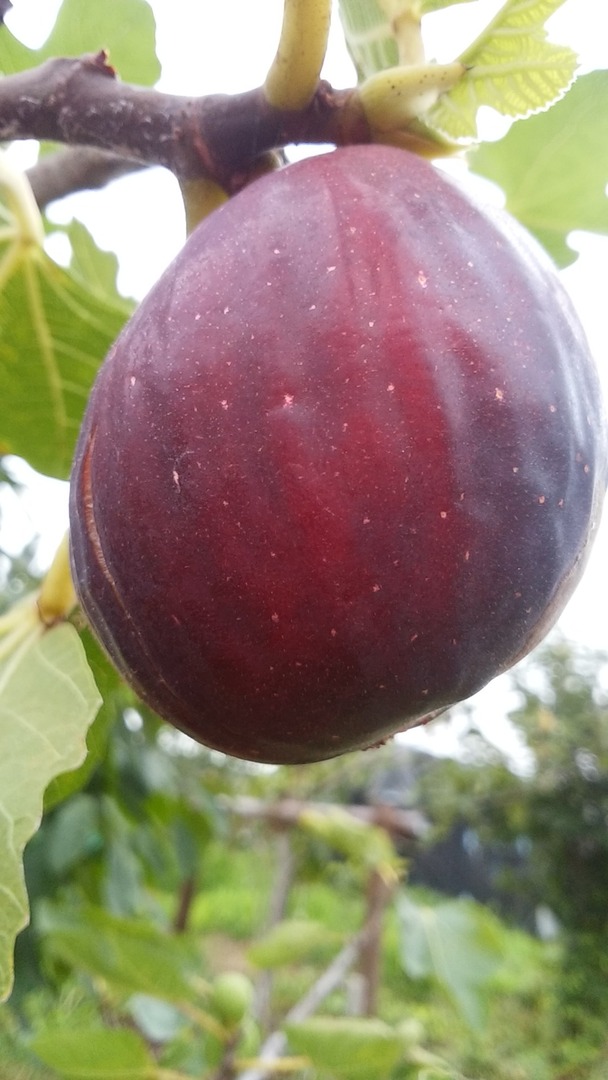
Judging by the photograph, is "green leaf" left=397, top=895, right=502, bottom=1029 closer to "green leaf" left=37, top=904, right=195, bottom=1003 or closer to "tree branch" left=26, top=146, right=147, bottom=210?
"green leaf" left=37, top=904, right=195, bottom=1003

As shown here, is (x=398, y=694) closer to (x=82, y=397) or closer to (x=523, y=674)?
(x=82, y=397)

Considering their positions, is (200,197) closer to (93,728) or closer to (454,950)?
(93,728)

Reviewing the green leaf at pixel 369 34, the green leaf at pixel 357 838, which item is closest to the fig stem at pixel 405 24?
the green leaf at pixel 369 34

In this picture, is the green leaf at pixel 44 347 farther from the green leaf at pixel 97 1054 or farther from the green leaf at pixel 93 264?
the green leaf at pixel 97 1054

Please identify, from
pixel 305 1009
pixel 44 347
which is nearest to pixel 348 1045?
pixel 305 1009

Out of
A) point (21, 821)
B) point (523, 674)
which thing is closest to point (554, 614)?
point (21, 821)

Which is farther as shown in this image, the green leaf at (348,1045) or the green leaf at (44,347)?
the green leaf at (348,1045)
